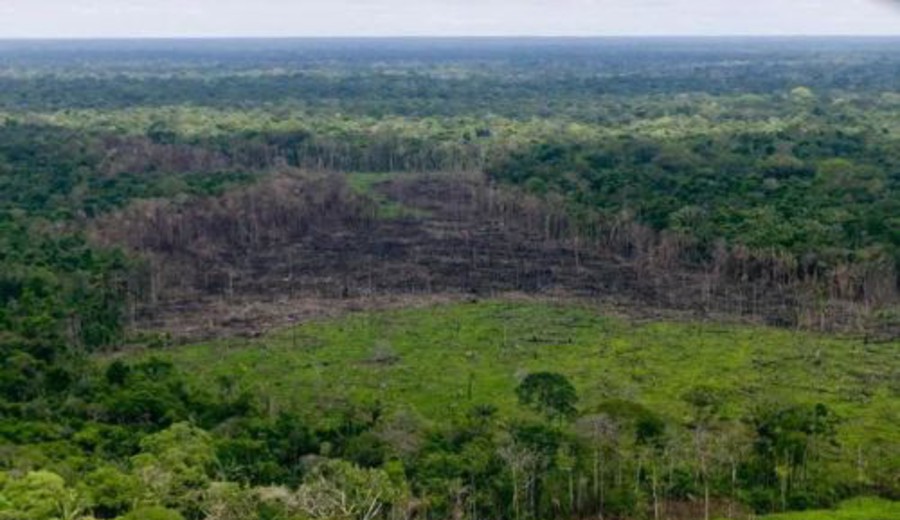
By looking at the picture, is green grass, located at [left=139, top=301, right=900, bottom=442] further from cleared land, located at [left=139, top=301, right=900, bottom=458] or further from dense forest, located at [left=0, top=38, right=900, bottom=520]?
dense forest, located at [left=0, top=38, right=900, bottom=520]

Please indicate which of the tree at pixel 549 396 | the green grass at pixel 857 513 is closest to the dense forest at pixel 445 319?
the tree at pixel 549 396

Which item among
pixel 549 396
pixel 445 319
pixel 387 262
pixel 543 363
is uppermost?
pixel 549 396

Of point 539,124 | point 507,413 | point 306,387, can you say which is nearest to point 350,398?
point 306,387

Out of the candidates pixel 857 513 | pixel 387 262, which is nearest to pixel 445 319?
pixel 387 262

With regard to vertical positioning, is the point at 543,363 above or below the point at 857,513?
below

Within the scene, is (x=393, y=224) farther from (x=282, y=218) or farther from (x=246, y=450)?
(x=246, y=450)

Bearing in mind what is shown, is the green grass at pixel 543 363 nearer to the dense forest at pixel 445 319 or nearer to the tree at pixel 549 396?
the dense forest at pixel 445 319

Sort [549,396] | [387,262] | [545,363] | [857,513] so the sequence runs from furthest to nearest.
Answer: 1. [387,262]
2. [545,363]
3. [549,396]
4. [857,513]

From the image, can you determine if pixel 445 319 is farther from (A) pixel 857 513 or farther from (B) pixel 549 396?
(A) pixel 857 513
